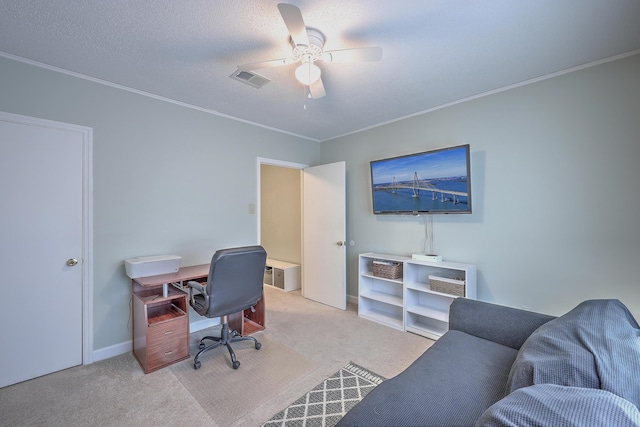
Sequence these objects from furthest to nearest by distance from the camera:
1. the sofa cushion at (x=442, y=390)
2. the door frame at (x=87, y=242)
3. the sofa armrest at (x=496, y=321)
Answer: the door frame at (x=87, y=242) → the sofa armrest at (x=496, y=321) → the sofa cushion at (x=442, y=390)

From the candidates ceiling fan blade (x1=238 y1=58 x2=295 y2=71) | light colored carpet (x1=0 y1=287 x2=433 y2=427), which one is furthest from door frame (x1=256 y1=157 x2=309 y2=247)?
ceiling fan blade (x1=238 y1=58 x2=295 y2=71)

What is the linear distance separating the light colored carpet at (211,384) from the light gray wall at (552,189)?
1.21 m

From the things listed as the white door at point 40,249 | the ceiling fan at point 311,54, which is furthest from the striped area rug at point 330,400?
the ceiling fan at point 311,54

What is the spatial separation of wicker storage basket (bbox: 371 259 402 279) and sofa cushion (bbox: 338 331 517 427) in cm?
148

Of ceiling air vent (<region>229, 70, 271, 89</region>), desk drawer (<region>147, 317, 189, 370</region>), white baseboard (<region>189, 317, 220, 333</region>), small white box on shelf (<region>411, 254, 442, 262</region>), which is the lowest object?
white baseboard (<region>189, 317, 220, 333</region>)

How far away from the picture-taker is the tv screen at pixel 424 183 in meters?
2.77

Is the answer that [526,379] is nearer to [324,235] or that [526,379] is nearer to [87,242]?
[324,235]

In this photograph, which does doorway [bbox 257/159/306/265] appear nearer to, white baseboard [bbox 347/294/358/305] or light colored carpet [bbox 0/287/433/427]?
white baseboard [bbox 347/294/358/305]

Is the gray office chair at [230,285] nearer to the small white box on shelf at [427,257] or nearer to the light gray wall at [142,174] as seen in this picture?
the light gray wall at [142,174]

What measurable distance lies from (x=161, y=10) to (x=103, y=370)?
111 inches

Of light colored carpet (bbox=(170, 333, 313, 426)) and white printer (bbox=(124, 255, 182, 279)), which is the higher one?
white printer (bbox=(124, 255, 182, 279))

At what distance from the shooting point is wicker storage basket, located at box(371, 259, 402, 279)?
10.6 ft

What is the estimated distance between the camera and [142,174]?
8.95 feet

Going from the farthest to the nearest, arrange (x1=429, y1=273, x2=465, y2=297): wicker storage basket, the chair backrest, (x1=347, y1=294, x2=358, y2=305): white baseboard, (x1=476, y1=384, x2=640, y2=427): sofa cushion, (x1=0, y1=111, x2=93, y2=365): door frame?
(x1=347, y1=294, x2=358, y2=305): white baseboard
(x1=429, y1=273, x2=465, y2=297): wicker storage basket
(x1=0, y1=111, x2=93, y2=365): door frame
the chair backrest
(x1=476, y1=384, x2=640, y2=427): sofa cushion
